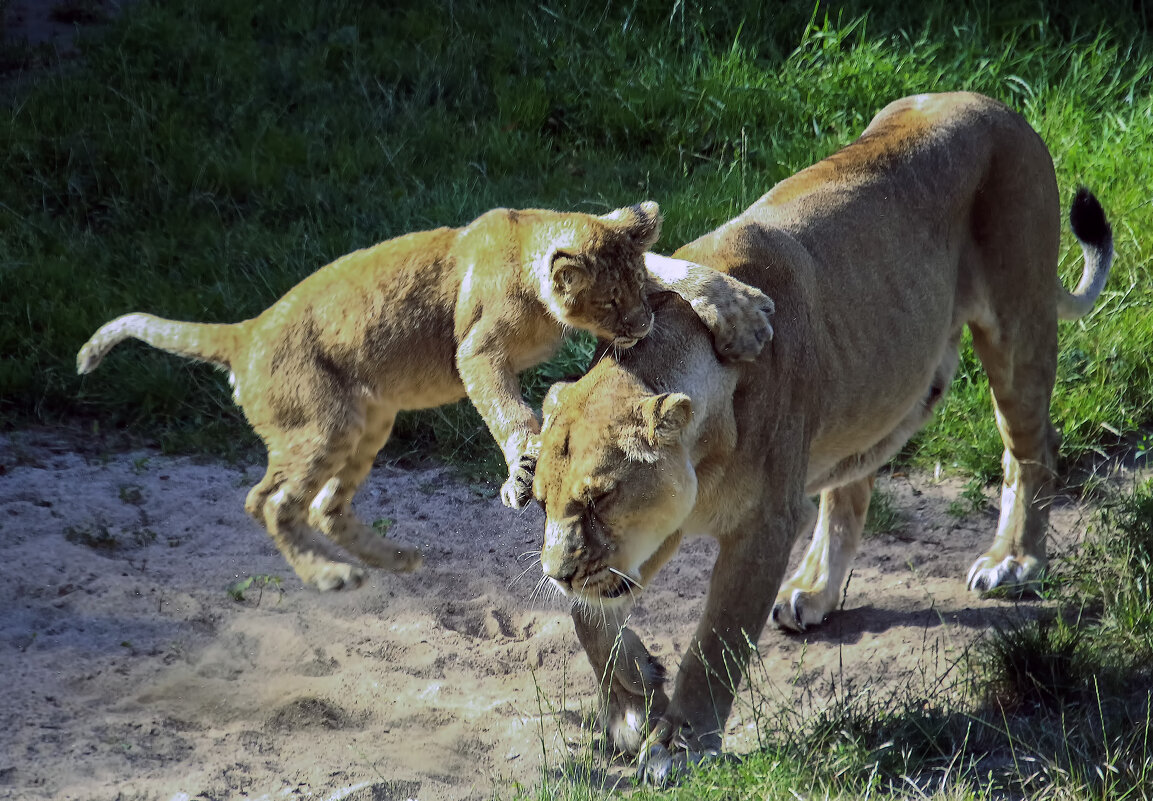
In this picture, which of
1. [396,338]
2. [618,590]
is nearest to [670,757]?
[618,590]

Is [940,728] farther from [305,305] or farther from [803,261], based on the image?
[305,305]

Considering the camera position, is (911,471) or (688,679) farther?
(911,471)

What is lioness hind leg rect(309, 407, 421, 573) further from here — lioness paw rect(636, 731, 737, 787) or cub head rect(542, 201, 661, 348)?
lioness paw rect(636, 731, 737, 787)

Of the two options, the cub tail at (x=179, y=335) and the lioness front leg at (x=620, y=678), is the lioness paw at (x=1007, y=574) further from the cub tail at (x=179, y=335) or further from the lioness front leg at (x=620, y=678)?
the cub tail at (x=179, y=335)

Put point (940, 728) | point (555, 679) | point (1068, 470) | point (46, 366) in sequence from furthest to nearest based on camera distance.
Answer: point (46, 366) < point (1068, 470) < point (555, 679) < point (940, 728)

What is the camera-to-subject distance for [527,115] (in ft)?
25.3

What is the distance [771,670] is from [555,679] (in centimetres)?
76

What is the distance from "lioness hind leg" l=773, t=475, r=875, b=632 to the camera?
201 inches

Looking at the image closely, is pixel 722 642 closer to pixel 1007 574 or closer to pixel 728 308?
pixel 728 308

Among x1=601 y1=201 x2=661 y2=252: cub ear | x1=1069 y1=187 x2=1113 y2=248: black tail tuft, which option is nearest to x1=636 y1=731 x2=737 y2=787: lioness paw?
x1=601 y1=201 x2=661 y2=252: cub ear

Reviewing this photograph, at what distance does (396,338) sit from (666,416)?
1.14m

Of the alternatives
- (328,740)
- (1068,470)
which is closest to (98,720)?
(328,740)

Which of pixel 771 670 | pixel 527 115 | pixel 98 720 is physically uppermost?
pixel 527 115

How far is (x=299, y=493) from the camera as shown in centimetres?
411
